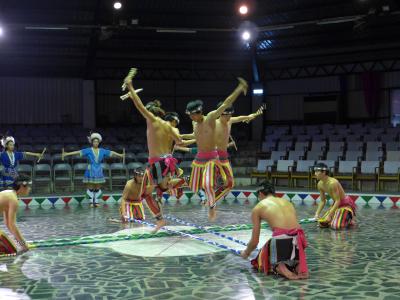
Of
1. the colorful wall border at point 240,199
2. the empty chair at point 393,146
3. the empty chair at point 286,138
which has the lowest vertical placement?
the colorful wall border at point 240,199

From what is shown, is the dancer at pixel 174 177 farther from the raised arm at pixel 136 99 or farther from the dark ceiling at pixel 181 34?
the dark ceiling at pixel 181 34

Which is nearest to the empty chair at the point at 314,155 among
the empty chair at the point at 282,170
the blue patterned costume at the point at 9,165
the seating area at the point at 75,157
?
the empty chair at the point at 282,170

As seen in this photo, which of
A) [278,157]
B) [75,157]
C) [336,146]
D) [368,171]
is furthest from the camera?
[278,157]

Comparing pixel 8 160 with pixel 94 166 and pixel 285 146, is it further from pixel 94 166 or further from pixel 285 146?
pixel 285 146

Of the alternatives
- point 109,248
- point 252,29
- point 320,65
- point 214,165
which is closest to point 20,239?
point 109,248

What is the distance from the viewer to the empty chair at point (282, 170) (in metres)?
14.7

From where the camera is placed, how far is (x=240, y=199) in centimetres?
1348

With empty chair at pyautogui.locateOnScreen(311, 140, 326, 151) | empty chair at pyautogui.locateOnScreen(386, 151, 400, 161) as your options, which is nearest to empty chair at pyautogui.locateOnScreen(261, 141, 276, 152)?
empty chair at pyautogui.locateOnScreen(311, 140, 326, 151)

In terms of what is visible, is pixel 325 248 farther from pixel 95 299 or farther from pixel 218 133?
pixel 95 299

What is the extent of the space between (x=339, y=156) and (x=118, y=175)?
6709 millimetres

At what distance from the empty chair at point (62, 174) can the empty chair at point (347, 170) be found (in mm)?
7601

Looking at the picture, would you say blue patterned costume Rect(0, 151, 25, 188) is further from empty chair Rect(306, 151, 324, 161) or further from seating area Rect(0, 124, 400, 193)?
empty chair Rect(306, 151, 324, 161)

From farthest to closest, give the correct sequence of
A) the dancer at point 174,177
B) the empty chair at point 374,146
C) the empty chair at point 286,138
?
the empty chair at point 286,138 → the empty chair at point 374,146 → the dancer at point 174,177

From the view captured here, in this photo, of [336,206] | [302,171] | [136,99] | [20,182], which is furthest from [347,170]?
[20,182]
